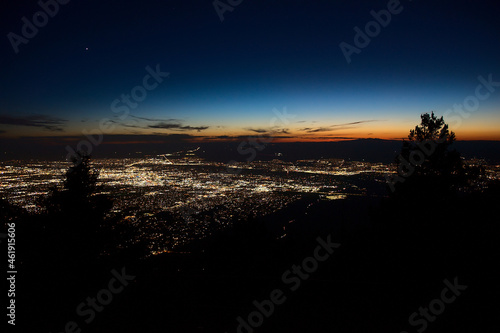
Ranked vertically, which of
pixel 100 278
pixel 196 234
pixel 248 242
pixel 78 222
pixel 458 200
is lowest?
pixel 196 234

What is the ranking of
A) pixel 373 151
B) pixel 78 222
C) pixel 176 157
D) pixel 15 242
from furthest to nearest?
pixel 176 157 < pixel 373 151 < pixel 78 222 < pixel 15 242

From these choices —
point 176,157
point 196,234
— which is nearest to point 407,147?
point 196,234

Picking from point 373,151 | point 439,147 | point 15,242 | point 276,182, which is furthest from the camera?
point 373,151

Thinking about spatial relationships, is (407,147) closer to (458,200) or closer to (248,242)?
(458,200)

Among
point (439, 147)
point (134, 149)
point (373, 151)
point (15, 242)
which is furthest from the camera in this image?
point (134, 149)

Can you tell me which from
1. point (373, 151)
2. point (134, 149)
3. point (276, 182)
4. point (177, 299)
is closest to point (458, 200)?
point (177, 299)

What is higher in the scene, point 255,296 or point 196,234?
point 255,296

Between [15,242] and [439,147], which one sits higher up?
[439,147]

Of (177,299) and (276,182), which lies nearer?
(177,299)

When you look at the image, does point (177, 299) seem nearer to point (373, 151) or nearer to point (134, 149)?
point (373, 151)
